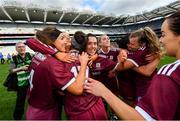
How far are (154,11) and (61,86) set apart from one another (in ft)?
224

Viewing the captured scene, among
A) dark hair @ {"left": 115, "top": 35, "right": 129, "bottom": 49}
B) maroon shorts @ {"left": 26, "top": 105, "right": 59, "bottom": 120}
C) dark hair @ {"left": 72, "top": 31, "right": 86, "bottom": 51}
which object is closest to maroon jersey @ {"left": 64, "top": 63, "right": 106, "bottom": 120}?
maroon shorts @ {"left": 26, "top": 105, "right": 59, "bottom": 120}

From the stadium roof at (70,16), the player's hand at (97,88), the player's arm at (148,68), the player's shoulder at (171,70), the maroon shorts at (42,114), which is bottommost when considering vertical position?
the maroon shorts at (42,114)

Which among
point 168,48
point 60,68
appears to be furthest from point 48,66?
point 168,48

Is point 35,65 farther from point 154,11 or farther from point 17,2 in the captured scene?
point 154,11

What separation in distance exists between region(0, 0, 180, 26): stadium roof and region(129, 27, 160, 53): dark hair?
55.8m

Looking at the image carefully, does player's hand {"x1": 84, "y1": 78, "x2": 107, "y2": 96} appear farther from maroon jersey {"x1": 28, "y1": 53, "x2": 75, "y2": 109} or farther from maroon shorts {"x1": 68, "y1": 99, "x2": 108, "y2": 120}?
maroon shorts {"x1": 68, "y1": 99, "x2": 108, "y2": 120}

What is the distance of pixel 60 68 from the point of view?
302 centimetres

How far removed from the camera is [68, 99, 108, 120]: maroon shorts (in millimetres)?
3084

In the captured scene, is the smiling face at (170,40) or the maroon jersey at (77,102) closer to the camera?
the smiling face at (170,40)

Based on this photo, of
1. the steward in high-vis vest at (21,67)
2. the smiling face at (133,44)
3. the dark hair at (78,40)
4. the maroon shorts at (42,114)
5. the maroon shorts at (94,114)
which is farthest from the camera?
the steward in high-vis vest at (21,67)

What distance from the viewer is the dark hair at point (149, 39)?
14.0ft

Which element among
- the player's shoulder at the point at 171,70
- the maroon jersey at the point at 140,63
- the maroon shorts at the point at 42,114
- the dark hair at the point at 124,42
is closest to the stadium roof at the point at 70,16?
the dark hair at the point at 124,42

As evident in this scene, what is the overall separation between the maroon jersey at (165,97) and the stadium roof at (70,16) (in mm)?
58731

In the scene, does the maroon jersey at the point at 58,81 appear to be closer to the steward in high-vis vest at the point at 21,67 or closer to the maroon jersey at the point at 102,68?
the maroon jersey at the point at 102,68
